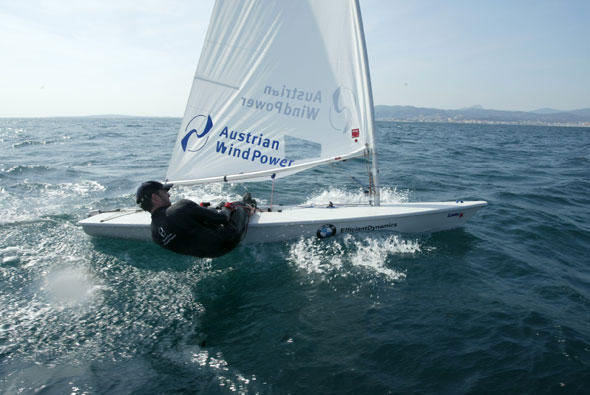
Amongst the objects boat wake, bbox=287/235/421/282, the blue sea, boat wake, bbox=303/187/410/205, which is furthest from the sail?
boat wake, bbox=303/187/410/205

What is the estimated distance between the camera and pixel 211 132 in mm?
6199

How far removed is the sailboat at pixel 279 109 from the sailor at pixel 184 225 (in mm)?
1386

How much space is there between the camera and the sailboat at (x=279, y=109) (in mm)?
5625

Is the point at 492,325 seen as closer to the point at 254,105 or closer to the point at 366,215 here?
the point at 366,215

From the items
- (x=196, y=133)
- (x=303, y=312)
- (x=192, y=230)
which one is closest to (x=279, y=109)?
(x=196, y=133)

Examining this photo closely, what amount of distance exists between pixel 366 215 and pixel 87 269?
5.25m

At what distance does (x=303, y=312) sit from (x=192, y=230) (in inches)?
77.4

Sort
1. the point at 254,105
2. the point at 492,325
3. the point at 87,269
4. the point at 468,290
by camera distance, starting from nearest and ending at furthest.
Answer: the point at 492,325, the point at 468,290, the point at 87,269, the point at 254,105

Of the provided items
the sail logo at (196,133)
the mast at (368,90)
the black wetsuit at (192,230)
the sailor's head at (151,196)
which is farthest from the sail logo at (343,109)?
the sailor's head at (151,196)

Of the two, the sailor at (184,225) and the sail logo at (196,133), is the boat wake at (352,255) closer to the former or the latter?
the sailor at (184,225)

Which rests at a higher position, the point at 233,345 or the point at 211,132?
the point at 211,132

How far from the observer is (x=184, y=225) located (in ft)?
13.9

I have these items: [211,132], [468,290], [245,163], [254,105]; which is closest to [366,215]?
[468,290]

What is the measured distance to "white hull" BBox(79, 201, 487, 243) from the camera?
621 cm
